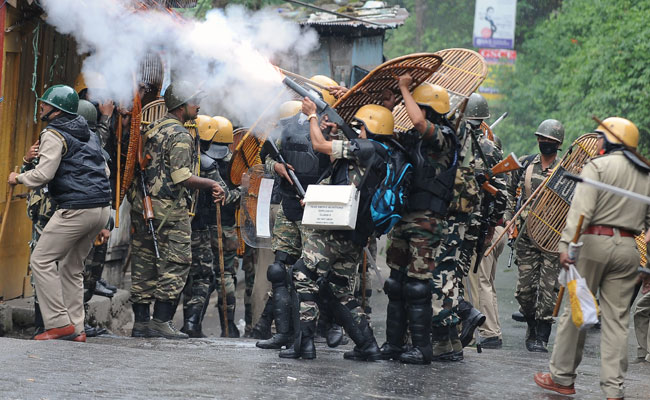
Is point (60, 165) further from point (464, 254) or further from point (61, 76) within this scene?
point (464, 254)

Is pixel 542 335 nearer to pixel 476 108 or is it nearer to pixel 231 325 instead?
pixel 476 108

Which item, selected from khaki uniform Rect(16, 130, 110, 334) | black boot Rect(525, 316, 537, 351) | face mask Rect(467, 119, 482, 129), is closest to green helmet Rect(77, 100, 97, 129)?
khaki uniform Rect(16, 130, 110, 334)

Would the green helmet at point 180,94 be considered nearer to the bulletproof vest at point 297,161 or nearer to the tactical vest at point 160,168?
the tactical vest at point 160,168

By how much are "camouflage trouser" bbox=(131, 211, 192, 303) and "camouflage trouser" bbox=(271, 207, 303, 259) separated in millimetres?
994

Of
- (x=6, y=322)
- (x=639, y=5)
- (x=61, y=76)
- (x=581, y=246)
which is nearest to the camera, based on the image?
(x=581, y=246)

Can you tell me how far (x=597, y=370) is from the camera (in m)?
8.23

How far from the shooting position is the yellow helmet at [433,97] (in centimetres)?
761

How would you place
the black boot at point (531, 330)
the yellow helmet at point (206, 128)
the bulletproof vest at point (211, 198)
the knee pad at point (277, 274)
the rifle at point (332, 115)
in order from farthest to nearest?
the yellow helmet at point (206, 128), the black boot at point (531, 330), the bulletproof vest at point (211, 198), the knee pad at point (277, 274), the rifle at point (332, 115)

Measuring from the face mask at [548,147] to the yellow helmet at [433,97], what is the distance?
255cm

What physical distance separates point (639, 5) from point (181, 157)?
50.1 ft

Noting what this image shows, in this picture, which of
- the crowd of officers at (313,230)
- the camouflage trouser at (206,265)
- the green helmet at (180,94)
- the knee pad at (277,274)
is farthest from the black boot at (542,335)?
the green helmet at (180,94)

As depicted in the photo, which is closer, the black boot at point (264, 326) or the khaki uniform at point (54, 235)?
the khaki uniform at point (54, 235)

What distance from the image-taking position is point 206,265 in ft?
33.1

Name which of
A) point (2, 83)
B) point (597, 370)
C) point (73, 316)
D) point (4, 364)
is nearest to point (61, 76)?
point (2, 83)
